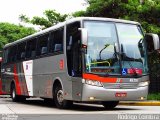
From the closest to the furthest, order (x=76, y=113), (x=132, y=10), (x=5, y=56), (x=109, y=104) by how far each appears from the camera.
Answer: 1. (x=76, y=113)
2. (x=109, y=104)
3. (x=132, y=10)
4. (x=5, y=56)

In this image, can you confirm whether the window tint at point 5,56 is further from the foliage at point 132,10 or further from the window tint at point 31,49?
the foliage at point 132,10

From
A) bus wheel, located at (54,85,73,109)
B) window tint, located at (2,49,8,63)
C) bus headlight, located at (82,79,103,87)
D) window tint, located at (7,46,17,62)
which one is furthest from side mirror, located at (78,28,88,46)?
window tint, located at (2,49,8,63)

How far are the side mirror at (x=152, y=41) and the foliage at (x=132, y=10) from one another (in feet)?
25.0

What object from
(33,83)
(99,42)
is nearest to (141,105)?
(33,83)

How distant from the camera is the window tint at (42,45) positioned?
19.5 meters

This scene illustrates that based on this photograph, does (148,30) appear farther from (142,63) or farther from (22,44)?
(142,63)

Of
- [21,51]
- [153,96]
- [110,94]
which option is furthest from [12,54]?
[110,94]

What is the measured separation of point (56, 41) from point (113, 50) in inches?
110

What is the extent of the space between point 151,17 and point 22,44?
7.83 metres

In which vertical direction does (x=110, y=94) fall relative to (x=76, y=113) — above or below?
above

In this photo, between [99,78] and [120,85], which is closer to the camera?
[99,78]

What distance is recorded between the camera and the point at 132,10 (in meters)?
26.6

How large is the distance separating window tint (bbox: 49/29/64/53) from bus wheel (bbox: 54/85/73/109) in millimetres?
1441

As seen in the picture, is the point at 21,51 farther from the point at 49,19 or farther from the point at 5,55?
the point at 49,19
